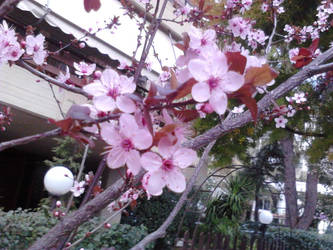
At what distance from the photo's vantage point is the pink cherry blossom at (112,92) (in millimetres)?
530

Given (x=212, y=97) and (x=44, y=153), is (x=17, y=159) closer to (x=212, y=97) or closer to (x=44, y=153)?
(x=44, y=153)

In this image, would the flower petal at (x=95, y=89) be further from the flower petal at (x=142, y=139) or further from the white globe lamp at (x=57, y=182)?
the white globe lamp at (x=57, y=182)

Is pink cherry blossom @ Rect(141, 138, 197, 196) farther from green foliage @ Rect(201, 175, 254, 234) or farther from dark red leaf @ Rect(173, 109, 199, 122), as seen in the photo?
green foliage @ Rect(201, 175, 254, 234)

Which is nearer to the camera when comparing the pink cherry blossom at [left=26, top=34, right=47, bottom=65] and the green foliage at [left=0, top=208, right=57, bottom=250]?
the pink cherry blossom at [left=26, top=34, right=47, bottom=65]

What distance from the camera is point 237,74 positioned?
0.52 metres

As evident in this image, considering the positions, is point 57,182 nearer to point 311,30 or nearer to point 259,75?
point 311,30

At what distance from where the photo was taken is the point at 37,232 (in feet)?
12.2

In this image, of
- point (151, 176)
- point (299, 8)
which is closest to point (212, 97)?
point (151, 176)

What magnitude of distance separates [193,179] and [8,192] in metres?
8.00

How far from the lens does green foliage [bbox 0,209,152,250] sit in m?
3.52

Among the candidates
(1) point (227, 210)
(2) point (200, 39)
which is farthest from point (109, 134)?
(1) point (227, 210)

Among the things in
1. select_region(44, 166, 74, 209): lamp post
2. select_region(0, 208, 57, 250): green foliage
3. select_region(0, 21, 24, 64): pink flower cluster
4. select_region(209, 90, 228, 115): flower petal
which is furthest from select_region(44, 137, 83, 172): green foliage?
select_region(209, 90, 228, 115): flower petal

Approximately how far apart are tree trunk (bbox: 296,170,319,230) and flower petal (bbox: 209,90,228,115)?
30.7ft

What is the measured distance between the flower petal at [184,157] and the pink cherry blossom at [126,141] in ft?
0.24
